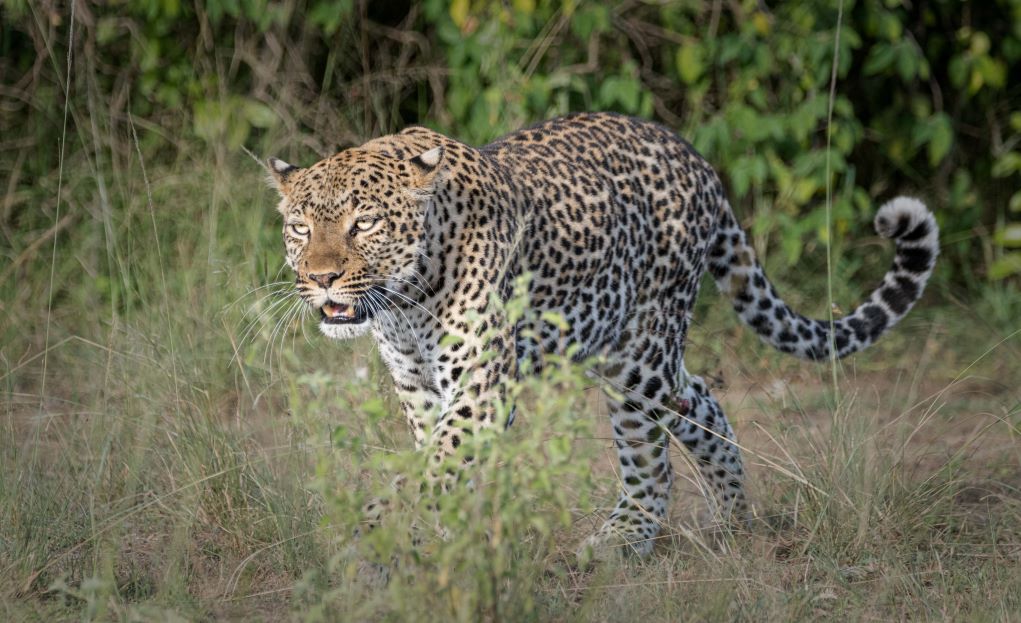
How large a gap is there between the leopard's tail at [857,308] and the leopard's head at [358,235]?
61.8 inches

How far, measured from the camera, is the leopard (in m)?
4.29

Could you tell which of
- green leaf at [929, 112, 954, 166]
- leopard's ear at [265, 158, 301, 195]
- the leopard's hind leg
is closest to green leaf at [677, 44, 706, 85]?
green leaf at [929, 112, 954, 166]

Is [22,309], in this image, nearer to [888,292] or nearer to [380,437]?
[380,437]

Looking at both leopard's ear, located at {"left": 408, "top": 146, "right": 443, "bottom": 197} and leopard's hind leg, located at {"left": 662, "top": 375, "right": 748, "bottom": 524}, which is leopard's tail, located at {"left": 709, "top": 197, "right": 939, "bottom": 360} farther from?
leopard's ear, located at {"left": 408, "top": 146, "right": 443, "bottom": 197}

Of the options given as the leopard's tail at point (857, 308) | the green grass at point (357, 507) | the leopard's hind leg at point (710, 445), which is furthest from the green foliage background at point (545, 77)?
the leopard's hind leg at point (710, 445)

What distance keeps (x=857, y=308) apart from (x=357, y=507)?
2533mm

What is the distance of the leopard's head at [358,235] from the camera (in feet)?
13.9

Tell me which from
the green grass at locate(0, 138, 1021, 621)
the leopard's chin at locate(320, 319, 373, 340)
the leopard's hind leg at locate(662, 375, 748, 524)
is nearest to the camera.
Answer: the green grass at locate(0, 138, 1021, 621)

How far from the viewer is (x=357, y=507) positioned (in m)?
3.42

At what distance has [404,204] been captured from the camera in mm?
4309

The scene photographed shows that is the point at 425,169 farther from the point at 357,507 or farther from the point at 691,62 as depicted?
→ the point at 691,62

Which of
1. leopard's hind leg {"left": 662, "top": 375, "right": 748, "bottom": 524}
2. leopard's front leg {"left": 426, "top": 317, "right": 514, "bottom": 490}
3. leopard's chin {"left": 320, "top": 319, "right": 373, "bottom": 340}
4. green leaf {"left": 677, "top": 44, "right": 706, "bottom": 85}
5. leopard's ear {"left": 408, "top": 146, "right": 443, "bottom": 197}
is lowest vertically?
leopard's hind leg {"left": 662, "top": 375, "right": 748, "bottom": 524}

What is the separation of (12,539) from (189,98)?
413cm

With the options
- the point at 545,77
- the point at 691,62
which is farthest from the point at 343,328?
the point at 691,62
